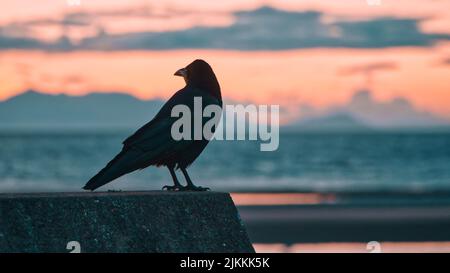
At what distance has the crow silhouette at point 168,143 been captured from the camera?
9.94 metres

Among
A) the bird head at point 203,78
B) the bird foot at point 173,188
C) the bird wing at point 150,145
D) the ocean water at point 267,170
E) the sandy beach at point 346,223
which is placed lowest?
the bird foot at point 173,188

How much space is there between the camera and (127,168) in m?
9.95

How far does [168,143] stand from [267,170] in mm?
57578

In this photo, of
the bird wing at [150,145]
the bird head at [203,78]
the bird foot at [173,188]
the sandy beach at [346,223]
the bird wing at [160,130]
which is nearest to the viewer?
the bird wing at [150,145]

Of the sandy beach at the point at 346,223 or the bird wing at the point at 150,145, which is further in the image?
the sandy beach at the point at 346,223

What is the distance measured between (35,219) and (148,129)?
230 centimetres

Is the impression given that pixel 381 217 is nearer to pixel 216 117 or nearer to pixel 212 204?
pixel 216 117

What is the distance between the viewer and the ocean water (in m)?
52.2

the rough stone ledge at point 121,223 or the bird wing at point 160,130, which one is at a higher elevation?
the bird wing at point 160,130

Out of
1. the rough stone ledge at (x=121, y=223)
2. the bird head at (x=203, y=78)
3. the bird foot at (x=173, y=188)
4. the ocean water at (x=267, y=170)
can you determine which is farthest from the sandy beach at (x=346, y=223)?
the rough stone ledge at (x=121, y=223)

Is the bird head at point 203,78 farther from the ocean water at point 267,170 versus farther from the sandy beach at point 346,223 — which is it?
the ocean water at point 267,170

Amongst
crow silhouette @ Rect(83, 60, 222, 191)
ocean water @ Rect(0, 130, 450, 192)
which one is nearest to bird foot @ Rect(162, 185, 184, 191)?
crow silhouette @ Rect(83, 60, 222, 191)

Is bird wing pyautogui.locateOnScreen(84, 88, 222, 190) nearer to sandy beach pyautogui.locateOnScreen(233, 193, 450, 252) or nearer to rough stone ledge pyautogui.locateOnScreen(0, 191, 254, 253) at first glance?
rough stone ledge pyautogui.locateOnScreen(0, 191, 254, 253)
